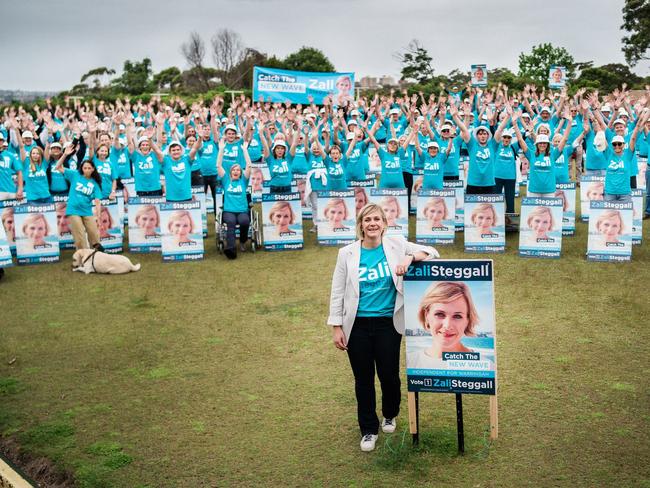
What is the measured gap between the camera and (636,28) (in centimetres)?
4669

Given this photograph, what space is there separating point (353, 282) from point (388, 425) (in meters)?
1.47

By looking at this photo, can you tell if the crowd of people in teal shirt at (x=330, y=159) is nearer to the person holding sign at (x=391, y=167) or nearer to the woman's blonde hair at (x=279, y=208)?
the person holding sign at (x=391, y=167)

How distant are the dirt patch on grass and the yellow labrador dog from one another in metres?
6.91

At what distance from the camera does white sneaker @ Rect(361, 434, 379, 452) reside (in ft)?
21.5

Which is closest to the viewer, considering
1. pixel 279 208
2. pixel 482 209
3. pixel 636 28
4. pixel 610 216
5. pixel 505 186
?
pixel 610 216

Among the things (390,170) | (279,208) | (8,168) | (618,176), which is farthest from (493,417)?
(8,168)

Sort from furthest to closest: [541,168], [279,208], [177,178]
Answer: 1. [279,208]
2. [177,178]
3. [541,168]

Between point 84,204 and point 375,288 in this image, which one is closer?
point 375,288

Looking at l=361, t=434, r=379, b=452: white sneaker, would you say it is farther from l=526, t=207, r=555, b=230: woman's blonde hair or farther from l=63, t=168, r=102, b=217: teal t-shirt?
l=63, t=168, r=102, b=217: teal t-shirt

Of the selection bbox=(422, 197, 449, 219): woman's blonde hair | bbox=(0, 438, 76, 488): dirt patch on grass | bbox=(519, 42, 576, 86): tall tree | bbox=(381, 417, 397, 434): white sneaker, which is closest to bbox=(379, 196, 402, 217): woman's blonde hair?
bbox=(422, 197, 449, 219): woman's blonde hair

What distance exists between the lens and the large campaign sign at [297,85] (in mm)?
30797

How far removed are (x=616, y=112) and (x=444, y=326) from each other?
14.3 m

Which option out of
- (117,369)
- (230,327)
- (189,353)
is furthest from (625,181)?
(117,369)

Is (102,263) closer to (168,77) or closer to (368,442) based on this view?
(368,442)
